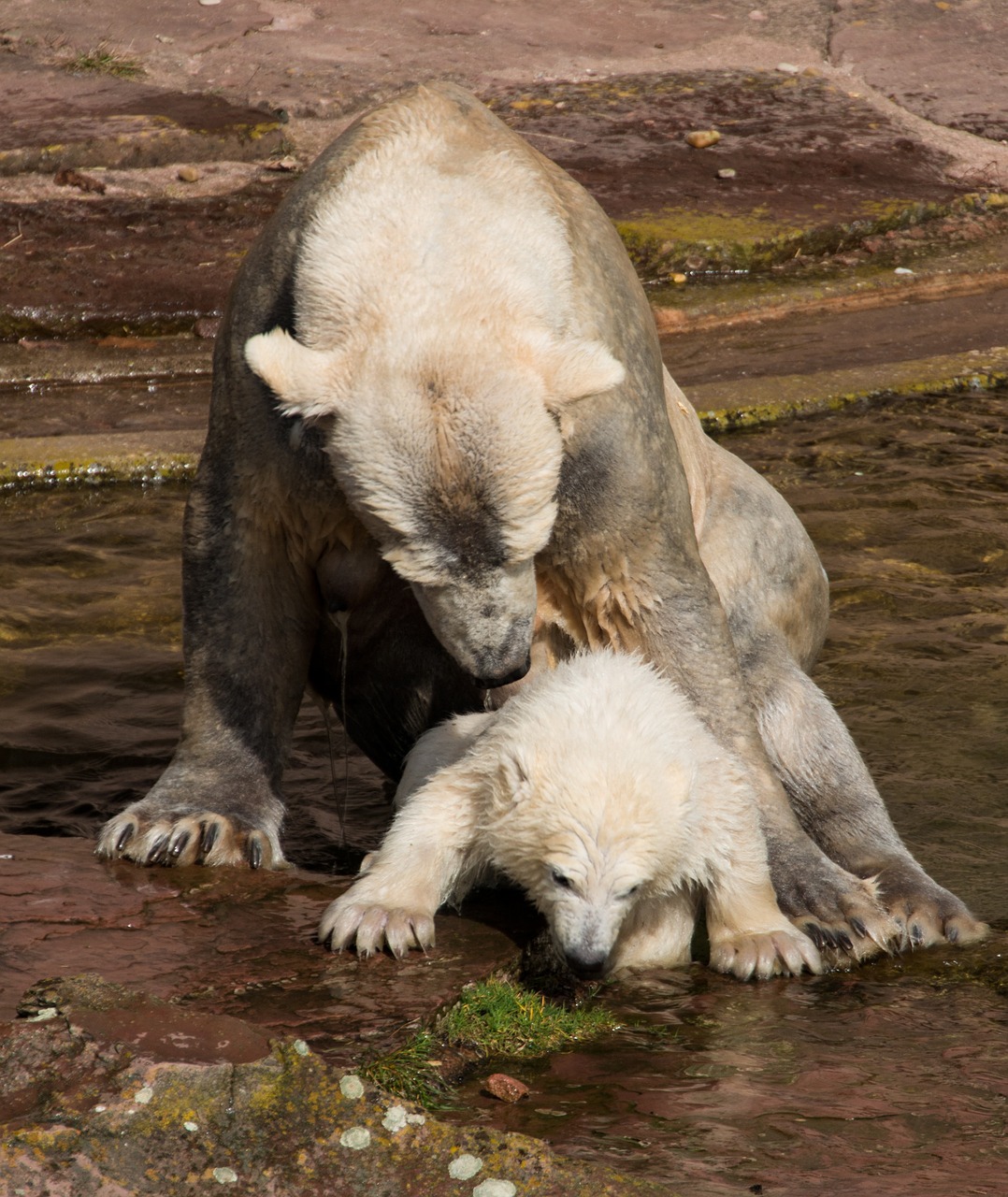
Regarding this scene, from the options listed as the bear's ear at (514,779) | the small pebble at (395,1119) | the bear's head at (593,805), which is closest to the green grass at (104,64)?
the bear's head at (593,805)

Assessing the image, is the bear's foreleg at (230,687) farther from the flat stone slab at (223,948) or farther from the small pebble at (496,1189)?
the small pebble at (496,1189)

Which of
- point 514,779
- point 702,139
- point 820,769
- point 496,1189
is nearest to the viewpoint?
point 496,1189

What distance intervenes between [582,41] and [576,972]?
10.4m

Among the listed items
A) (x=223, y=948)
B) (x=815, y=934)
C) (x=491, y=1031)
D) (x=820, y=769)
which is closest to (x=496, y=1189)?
(x=491, y=1031)

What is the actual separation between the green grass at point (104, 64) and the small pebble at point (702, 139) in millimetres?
3771

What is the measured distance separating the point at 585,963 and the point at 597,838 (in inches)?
10.1

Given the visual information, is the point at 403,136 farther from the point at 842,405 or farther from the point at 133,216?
the point at 133,216

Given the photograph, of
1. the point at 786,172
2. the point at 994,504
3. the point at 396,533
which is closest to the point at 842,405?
the point at 994,504

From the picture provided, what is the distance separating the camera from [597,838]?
316cm

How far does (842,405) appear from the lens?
7.94 metres

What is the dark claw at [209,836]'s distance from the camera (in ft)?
12.5

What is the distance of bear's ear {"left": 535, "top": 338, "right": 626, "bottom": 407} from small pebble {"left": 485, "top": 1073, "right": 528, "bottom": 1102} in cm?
128

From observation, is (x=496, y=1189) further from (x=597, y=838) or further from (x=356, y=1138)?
(x=597, y=838)

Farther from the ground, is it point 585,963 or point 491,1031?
point 585,963
